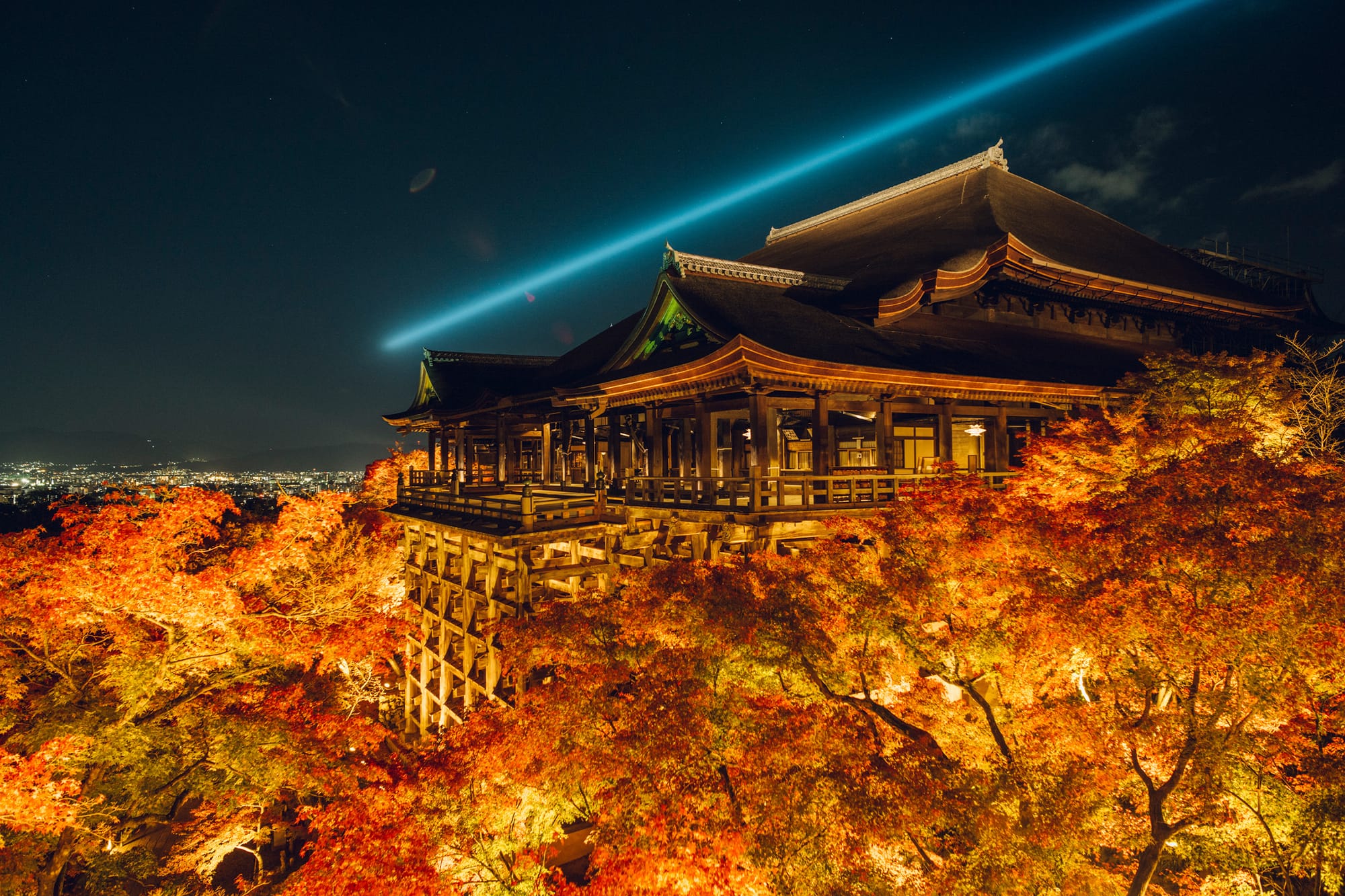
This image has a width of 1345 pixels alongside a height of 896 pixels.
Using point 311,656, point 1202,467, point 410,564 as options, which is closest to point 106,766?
point 311,656

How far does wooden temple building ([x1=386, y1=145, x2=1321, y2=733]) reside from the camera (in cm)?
1445

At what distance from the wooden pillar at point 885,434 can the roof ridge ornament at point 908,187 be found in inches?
758

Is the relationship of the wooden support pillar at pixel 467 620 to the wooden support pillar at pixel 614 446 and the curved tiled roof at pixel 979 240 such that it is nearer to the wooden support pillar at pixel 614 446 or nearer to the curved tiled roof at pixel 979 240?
the wooden support pillar at pixel 614 446

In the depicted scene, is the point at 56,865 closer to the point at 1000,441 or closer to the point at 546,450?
the point at 546,450

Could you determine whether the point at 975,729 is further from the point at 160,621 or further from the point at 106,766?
the point at 106,766

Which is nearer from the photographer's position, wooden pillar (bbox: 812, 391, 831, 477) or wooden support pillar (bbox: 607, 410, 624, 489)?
wooden pillar (bbox: 812, 391, 831, 477)

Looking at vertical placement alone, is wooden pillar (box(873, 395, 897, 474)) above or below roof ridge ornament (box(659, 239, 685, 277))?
below

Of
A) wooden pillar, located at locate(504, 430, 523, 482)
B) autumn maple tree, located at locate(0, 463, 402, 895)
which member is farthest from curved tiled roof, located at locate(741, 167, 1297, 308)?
autumn maple tree, located at locate(0, 463, 402, 895)

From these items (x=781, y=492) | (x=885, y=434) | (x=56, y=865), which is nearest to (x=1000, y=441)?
(x=885, y=434)

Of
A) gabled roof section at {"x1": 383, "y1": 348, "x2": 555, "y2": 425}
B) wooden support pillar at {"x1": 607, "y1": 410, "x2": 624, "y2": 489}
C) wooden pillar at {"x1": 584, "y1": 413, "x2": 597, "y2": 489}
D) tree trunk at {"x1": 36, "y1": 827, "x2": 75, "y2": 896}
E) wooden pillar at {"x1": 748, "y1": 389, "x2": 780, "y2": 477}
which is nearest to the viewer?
tree trunk at {"x1": 36, "y1": 827, "x2": 75, "y2": 896}

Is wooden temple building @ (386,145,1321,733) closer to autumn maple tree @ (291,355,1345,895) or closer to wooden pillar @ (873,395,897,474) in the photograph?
wooden pillar @ (873,395,897,474)

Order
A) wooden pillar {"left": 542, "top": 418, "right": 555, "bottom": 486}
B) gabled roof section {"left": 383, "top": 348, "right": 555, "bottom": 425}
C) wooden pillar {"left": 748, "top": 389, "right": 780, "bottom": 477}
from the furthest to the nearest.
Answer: gabled roof section {"left": 383, "top": 348, "right": 555, "bottom": 425}, wooden pillar {"left": 542, "top": 418, "right": 555, "bottom": 486}, wooden pillar {"left": 748, "top": 389, "right": 780, "bottom": 477}

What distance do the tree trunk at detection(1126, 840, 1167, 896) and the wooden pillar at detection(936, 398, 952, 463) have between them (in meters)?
9.91

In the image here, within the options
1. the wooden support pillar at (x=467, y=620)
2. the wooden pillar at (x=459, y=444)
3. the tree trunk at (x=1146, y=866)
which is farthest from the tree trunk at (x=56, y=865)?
the wooden pillar at (x=459, y=444)
